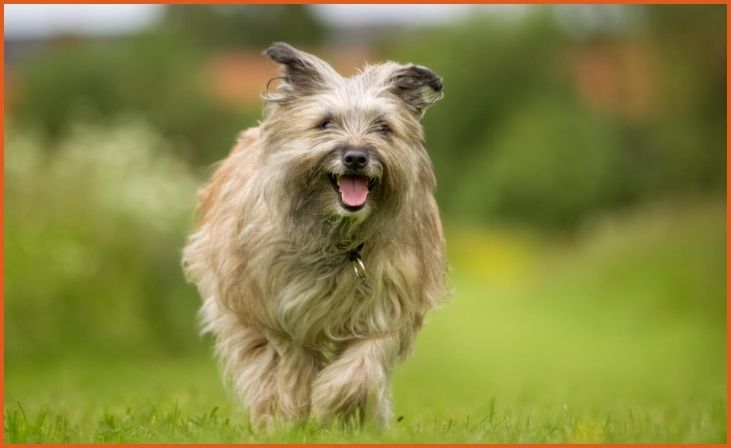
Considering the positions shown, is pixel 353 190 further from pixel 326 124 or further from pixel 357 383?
pixel 357 383

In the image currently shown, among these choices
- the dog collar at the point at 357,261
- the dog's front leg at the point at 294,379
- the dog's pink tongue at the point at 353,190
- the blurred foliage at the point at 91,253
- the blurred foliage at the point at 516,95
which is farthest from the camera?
the blurred foliage at the point at 516,95

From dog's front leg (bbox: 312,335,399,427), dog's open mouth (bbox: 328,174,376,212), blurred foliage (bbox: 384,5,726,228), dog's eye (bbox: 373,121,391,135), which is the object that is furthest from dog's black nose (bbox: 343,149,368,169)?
blurred foliage (bbox: 384,5,726,228)

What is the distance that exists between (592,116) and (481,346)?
25486 millimetres

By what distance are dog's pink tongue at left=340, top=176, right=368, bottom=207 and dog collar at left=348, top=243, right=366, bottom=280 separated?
0.41 m

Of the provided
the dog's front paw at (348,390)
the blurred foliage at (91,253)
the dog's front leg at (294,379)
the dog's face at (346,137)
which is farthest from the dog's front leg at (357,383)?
the blurred foliage at (91,253)

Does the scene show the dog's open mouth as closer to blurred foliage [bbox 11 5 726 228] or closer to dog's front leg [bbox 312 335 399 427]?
dog's front leg [bbox 312 335 399 427]

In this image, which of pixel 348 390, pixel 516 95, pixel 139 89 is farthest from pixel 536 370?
pixel 516 95

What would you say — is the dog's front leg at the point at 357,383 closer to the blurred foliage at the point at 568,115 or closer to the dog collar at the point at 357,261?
the dog collar at the point at 357,261

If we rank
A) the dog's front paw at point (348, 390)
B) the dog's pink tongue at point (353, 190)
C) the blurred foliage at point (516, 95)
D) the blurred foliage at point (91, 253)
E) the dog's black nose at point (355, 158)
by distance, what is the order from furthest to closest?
the blurred foliage at point (516, 95) → the blurred foliage at point (91, 253) → the dog's front paw at point (348, 390) → the dog's pink tongue at point (353, 190) → the dog's black nose at point (355, 158)

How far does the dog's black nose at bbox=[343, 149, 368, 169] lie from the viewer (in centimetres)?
619

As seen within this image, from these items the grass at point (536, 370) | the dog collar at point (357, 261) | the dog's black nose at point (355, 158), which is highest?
the dog's black nose at point (355, 158)

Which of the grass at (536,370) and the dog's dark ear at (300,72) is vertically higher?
the dog's dark ear at (300,72)

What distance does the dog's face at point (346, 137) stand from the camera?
629 cm

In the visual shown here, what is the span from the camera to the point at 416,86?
22.0 feet
